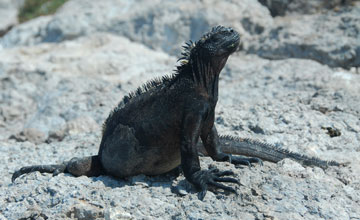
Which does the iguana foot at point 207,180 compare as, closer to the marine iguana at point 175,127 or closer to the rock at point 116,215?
the marine iguana at point 175,127

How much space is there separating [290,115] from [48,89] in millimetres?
3227

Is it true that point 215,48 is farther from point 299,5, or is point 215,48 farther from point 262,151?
point 299,5

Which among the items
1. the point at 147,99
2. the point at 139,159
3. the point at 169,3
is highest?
the point at 169,3

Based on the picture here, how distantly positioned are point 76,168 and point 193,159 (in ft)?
3.00

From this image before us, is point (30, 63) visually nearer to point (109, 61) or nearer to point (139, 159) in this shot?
point (109, 61)

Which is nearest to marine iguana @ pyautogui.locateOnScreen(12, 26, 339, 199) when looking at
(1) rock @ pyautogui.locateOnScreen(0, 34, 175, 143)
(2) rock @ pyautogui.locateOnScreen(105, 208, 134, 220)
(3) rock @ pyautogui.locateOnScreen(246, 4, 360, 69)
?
(2) rock @ pyautogui.locateOnScreen(105, 208, 134, 220)

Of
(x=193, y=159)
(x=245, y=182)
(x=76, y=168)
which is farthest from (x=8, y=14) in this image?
(x=245, y=182)

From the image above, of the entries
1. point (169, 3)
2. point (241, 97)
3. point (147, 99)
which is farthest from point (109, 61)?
point (147, 99)

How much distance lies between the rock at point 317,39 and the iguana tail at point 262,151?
7.70 ft

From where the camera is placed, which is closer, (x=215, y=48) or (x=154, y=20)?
(x=215, y=48)

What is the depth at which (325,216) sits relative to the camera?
2783mm

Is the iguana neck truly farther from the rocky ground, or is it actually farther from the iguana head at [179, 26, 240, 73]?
the rocky ground

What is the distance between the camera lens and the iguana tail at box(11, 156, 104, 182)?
135 inches

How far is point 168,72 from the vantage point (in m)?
6.03
